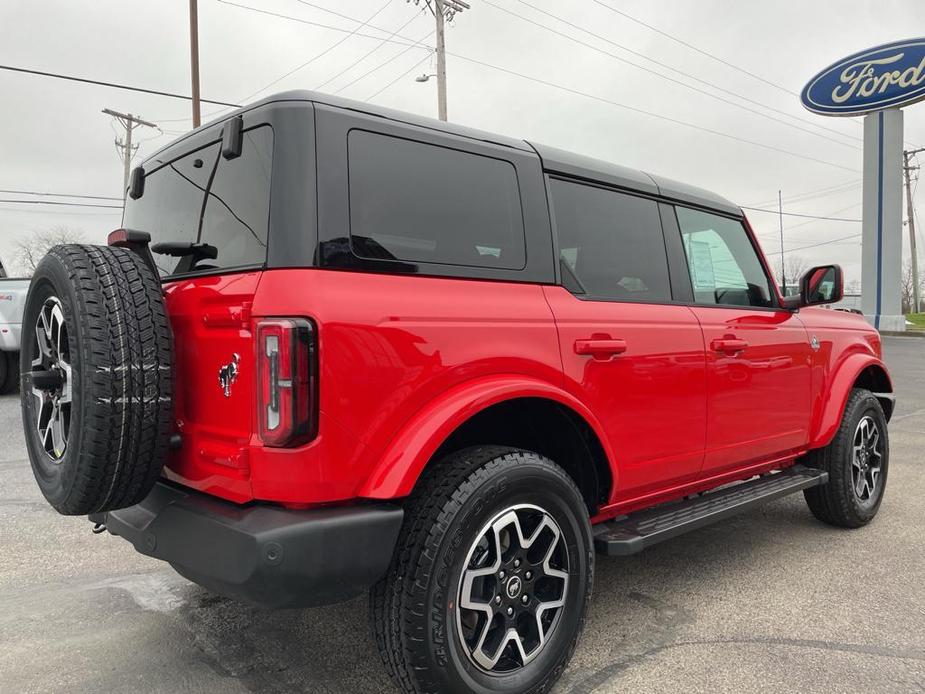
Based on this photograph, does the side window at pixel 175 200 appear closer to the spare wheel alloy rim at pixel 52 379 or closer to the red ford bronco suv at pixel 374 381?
the red ford bronco suv at pixel 374 381

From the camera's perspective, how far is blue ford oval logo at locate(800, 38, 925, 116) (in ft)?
74.2

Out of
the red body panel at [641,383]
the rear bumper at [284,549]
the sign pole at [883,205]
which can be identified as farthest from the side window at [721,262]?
the sign pole at [883,205]

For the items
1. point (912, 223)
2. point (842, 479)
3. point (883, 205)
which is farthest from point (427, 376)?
point (912, 223)

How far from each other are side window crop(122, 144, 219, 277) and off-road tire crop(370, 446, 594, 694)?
1253mm

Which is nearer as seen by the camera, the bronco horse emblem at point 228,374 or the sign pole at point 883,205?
the bronco horse emblem at point 228,374

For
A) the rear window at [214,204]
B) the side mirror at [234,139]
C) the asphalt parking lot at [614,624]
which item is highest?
the side mirror at [234,139]

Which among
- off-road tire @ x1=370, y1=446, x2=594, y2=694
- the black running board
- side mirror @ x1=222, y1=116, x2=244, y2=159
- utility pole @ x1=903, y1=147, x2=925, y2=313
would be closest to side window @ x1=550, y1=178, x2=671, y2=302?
off-road tire @ x1=370, y1=446, x2=594, y2=694

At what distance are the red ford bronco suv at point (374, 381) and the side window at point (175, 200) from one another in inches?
0.5

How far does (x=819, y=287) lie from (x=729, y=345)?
0.94m

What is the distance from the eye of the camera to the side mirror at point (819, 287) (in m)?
3.72

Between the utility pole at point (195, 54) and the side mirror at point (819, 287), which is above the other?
the utility pole at point (195, 54)

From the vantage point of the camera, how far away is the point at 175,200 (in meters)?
2.59

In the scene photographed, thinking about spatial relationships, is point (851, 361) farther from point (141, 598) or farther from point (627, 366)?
point (141, 598)

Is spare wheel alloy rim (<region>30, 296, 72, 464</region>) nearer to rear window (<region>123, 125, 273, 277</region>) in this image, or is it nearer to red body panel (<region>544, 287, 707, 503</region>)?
rear window (<region>123, 125, 273, 277</region>)
